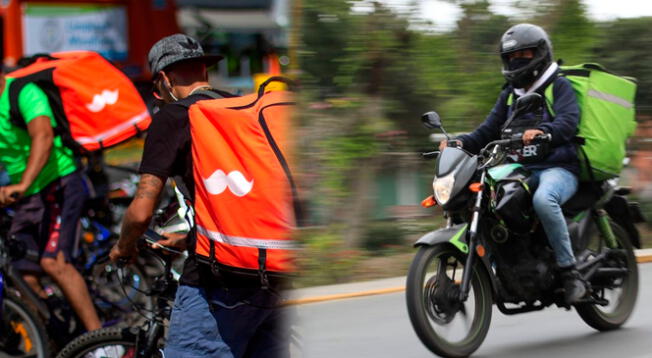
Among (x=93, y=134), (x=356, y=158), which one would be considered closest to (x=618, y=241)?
(x=356, y=158)

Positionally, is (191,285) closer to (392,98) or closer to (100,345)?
(392,98)

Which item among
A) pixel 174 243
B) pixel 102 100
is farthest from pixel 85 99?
pixel 174 243

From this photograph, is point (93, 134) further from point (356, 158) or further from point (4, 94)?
point (356, 158)

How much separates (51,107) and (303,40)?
2.84m

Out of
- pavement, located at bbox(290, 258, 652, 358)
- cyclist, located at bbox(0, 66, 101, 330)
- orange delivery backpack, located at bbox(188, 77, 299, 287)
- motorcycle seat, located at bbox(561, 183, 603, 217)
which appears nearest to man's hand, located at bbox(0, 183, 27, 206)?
cyclist, located at bbox(0, 66, 101, 330)

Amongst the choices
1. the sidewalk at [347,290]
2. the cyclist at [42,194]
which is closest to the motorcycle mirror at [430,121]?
the sidewalk at [347,290]

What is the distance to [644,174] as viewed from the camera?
2406 mm

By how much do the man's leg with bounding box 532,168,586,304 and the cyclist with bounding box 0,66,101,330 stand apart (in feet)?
9.35

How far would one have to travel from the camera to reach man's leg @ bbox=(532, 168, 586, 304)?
2.31 m

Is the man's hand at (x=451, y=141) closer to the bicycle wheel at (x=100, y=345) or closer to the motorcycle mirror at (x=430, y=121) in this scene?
the motorcycle mirror at (x=430, y=121)

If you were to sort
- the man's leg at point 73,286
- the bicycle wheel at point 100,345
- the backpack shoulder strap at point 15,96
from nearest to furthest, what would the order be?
1. the bicycle wheel at point 100,345
2. the backpack shoulder strap at point 15,96
3. the man's leg at point 73,286

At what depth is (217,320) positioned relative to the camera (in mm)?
2732

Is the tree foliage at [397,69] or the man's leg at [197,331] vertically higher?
the tree foliage at [397,69]

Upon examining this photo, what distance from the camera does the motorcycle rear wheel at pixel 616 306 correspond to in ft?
8.08
